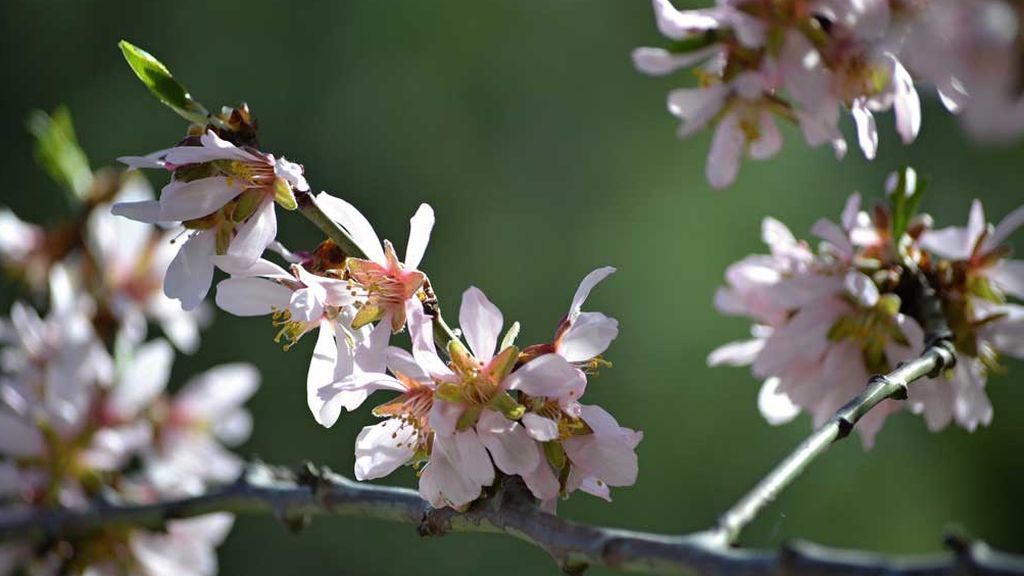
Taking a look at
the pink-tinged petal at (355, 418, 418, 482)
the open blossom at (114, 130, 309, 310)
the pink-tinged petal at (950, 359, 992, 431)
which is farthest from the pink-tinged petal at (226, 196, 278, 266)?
the pink-tinged petal at (950, 359, 992, 431)

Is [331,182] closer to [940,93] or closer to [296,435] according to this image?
[296,435]

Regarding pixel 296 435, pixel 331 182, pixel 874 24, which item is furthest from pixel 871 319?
pixel 331 182

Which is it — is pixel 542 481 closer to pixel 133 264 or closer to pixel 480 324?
pixel 480 324

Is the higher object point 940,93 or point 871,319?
point 940,93

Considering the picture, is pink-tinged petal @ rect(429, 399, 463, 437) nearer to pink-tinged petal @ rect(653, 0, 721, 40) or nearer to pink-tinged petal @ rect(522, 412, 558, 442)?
pink-tinged petal @ rect(522, 412, 558, 442)

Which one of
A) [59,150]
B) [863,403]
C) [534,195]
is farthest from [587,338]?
[534,195]
